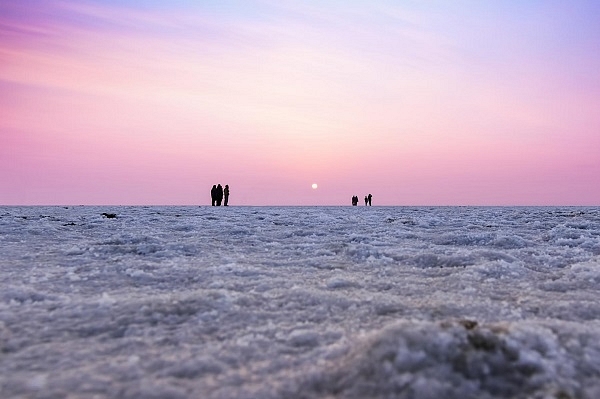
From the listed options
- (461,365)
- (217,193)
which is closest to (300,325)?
(461,365)

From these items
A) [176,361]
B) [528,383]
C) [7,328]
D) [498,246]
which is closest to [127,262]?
[7,328]

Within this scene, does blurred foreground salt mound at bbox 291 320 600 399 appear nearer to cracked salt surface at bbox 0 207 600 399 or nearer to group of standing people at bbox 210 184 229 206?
cracked salt surface at bbox 0 207 600 399

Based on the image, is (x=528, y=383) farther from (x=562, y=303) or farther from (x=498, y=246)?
(x=498, y=246)

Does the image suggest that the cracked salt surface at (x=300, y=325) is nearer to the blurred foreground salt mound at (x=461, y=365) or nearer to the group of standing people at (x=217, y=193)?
the blurred foreground salt mound at (x=461, y=365)

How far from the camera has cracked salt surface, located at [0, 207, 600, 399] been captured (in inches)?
121

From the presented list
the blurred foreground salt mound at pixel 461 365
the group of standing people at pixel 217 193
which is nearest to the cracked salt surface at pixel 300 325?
the blurred foreground salt mound at pixel 461 365

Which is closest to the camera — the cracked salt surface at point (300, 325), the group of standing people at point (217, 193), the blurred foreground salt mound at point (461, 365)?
the blurred foreground salt mound at point (461, 365)

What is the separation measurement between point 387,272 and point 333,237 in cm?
528

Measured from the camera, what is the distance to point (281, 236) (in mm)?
12617

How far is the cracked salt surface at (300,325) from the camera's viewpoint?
306cm

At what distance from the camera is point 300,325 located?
169 inches

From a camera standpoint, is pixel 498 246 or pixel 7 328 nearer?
pixel 7 328

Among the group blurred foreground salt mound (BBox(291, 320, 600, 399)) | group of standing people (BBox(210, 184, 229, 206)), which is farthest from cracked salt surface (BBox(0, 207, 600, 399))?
group of standing people (BBox(210, 184, 229, 206))

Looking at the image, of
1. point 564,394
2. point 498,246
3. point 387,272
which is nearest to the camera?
point 564,394
